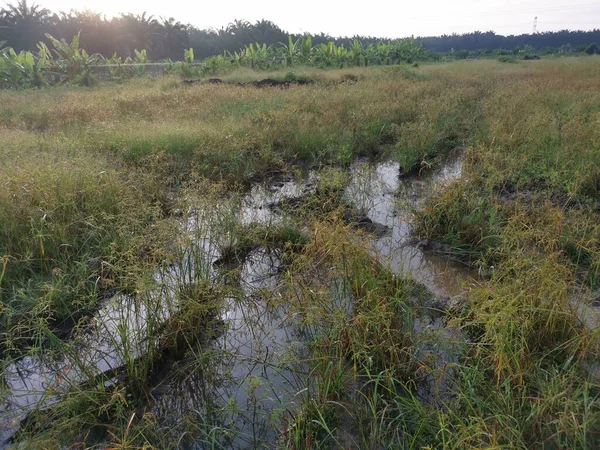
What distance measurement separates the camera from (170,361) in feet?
8.19

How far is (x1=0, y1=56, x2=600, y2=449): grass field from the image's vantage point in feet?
6.40

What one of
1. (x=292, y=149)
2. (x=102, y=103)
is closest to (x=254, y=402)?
(x=292, y=149)

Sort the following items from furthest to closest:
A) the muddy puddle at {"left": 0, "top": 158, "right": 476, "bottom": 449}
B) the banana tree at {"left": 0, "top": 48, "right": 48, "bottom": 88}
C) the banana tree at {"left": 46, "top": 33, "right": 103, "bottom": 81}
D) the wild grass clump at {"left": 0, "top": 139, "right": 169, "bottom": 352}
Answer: the banana tree at {"left": 46, "top": 33, "right": 103, "bottom": 81} → the banana tree at {"left": 0, "top": 48, "right": 48, "bottom": 88} → the wild grass clump at {"left": 0, "top": 139, "right": 169, "bottom": 352} → the muddy puddle at {"left": 0, "top": 158, "right": 476, "bottom": 449}

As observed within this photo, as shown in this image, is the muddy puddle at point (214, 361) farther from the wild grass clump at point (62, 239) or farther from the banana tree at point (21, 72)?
the banana tree at point (21, 72)

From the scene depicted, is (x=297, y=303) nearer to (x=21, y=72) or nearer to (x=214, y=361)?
(x=214, y=361)

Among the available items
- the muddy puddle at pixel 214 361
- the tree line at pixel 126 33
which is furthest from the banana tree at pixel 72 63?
the muddy puddle at pixel 214 361

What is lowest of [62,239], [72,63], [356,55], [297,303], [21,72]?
[297,303]

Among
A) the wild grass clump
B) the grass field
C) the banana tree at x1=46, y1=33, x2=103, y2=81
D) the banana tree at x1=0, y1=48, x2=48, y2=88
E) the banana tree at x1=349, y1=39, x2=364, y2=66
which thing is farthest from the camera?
the banana tree at x1=349, y1=39, x2=364, y2=66

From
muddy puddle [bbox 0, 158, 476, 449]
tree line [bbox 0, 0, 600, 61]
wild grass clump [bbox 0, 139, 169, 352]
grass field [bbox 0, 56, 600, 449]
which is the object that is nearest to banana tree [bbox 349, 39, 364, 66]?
tree line [bbox 0, 0, 600, 61]

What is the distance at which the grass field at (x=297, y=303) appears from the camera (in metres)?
1.95

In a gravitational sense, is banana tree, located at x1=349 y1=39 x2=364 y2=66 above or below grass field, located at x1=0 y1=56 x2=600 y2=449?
above

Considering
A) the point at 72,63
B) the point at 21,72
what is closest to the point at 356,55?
the point at 72,63

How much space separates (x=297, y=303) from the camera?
8.72ft

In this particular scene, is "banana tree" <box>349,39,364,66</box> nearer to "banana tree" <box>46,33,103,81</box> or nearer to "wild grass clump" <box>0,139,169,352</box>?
"banana tree" <box>46,33,103,81</box>
